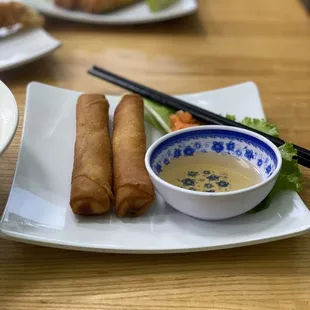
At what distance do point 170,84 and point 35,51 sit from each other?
36 cm

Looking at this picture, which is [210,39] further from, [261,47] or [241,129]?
[241,129]

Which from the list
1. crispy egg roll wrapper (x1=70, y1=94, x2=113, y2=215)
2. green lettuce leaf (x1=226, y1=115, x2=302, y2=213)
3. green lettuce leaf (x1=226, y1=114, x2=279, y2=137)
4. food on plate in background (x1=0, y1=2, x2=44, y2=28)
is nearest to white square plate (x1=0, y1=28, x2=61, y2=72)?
food on plate in background (x1=0, y1=2, x2=44, y2=28)

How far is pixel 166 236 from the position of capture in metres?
0.82

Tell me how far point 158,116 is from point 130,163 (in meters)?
0.25

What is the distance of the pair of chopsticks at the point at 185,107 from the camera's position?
38.7 inches

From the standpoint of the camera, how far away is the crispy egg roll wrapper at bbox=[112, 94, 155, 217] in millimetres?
854

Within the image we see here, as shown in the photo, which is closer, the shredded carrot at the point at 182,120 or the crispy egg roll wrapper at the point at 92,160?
the crispy egg roll wrapper at the point at 92,160

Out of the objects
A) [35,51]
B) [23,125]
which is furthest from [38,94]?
[35,51]

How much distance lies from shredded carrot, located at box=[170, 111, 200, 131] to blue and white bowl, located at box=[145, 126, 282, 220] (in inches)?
5.7

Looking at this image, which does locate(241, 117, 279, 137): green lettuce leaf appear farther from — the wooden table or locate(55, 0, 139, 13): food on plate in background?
locate(55, 0, 139, 13): food on plate in background

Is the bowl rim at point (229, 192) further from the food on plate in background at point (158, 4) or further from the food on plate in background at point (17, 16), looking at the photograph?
the food on plate in background at point (158, 4)

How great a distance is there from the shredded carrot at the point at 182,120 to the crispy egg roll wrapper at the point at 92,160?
0.13 meters

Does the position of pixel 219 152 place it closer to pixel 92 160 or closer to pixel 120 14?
pixel 92 160

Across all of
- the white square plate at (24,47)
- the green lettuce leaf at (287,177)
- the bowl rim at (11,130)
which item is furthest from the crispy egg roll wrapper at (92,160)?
the white square plate at (24,47)
